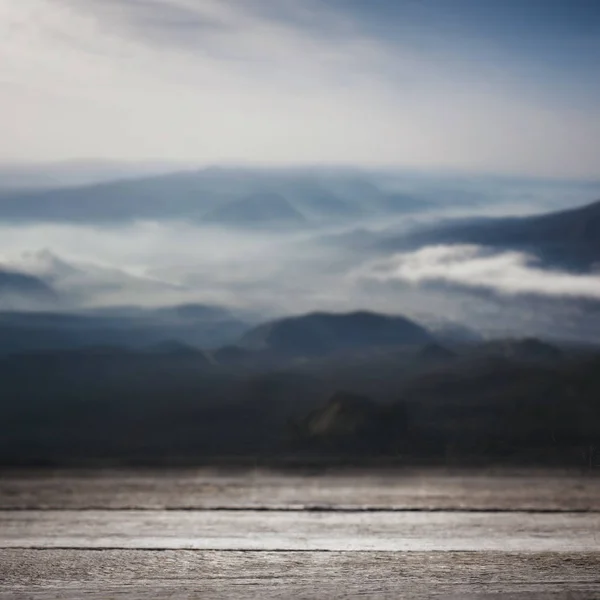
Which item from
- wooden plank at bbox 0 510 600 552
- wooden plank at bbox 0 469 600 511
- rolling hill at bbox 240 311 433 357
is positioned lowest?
wooden plank at bbox 0 510 600 552

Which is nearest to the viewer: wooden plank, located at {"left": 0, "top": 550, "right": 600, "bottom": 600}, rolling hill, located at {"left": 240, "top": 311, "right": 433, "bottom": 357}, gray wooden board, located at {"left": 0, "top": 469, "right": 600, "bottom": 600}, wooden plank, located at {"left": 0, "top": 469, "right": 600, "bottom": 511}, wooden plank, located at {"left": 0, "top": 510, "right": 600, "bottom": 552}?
wooden plank, located at {"left": 0, "top": 550, "right": 600, "bottom": 600}

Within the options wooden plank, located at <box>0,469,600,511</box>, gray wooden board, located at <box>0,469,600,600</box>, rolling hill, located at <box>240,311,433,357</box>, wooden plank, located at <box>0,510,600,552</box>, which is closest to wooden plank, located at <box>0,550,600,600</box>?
gray wooden board, located at <box>0,469,600,600</box>

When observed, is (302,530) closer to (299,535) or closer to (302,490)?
(299,535)

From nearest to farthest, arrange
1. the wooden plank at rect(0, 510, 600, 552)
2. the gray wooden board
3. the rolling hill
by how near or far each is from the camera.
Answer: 1. the gray wooden board
2. the wooden plank at rect(0, 510, 600, 552)
3. the rolling hill

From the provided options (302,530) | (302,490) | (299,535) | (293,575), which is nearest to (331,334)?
(302,490)

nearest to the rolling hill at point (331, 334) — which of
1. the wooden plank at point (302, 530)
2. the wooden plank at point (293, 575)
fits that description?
the wooden plank at point (302, 530)

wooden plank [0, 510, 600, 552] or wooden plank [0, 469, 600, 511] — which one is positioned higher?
wooden plank [0, 469, 600, 511]

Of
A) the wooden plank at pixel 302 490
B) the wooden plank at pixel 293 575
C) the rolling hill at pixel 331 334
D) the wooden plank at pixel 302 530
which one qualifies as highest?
the rolling hill at pixel 331 334

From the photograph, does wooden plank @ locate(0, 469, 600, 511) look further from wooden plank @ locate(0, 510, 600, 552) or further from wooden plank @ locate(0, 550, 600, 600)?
wooden plank @ locate(0, 550, 600, 600)

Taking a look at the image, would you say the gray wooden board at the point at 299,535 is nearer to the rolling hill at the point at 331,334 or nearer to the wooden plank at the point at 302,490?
the wooden plank at the point at 302,490

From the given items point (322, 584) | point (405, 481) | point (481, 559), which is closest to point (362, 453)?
point (405, 481)

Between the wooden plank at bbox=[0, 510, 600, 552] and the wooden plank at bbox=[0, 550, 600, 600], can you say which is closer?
the wooden plank at bbox=[0, 550, 600, 600]

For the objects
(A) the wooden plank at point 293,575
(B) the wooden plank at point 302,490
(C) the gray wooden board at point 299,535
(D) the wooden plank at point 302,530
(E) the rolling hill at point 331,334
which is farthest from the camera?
(E) the rolling hill at point 331,334

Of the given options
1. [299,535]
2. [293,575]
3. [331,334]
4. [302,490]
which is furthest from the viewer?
[331,334]
